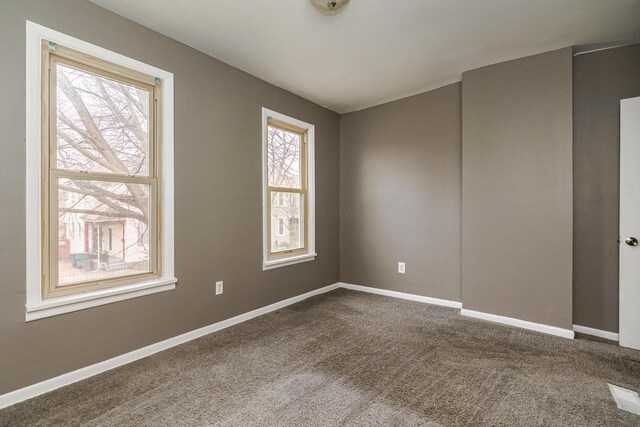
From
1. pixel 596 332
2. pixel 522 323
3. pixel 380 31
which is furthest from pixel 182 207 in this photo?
pixel 596 332

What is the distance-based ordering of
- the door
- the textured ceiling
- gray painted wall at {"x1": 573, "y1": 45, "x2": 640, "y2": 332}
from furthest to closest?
gray painted wall at {"x1": 573, "y1": 45, "x2": 640, "y2": 332} < the door < the textured ceiling

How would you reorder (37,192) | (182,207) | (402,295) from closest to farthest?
(37,192)
(182,207)
(402,295)

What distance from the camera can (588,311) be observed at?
9.23ft

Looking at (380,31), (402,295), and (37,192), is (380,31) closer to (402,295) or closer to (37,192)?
(37,192)

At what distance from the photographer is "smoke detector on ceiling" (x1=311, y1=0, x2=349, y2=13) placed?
2107 mm

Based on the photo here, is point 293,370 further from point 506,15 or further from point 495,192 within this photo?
point 506,15

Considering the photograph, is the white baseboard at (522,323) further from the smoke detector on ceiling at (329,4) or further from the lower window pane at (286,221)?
the smoke detector on ceiling at (329,4)

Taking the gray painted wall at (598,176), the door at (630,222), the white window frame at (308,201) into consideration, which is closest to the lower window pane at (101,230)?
the white window frame at (308,201)

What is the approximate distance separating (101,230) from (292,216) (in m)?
2.14

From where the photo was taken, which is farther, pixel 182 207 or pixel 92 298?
pixel 182 207

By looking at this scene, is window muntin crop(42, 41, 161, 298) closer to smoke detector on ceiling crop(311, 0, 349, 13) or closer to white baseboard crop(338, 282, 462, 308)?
smoke detector on ceiling crop(311, 0, 349, 13)

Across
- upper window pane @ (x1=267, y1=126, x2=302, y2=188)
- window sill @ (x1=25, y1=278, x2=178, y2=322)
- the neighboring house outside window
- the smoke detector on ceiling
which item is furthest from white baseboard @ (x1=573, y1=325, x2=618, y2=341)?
window sill @ (x1=25, y1=278, x2=178, y2=322)

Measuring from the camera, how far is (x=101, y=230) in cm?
225

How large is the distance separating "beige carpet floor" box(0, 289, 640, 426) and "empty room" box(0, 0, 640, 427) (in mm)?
18
